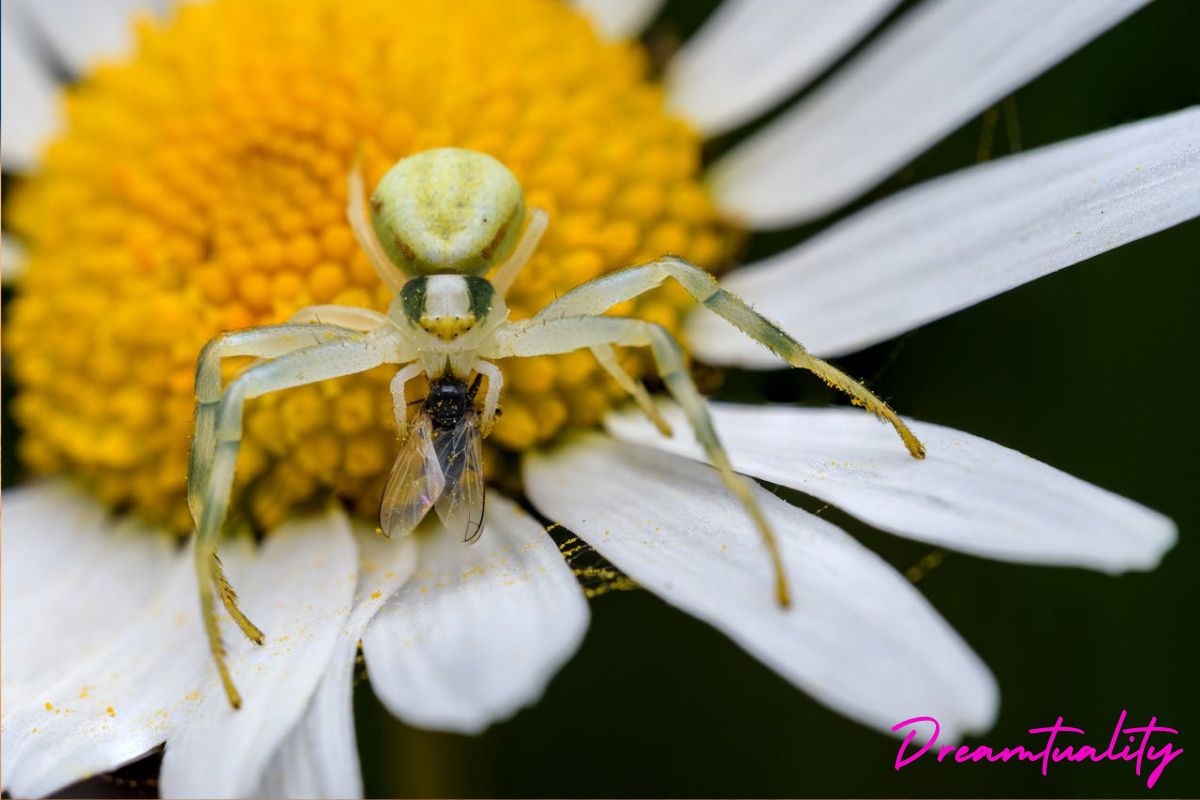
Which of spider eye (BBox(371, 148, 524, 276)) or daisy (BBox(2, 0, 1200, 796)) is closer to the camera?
daisy (BBox(2, 0, 1200, 796))

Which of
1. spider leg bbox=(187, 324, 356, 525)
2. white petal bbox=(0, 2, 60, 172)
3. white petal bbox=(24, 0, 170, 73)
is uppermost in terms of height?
white petal bbox=(24, 0, 170, 73)

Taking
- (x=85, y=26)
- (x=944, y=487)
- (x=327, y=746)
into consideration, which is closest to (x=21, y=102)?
(x=85, y=26)

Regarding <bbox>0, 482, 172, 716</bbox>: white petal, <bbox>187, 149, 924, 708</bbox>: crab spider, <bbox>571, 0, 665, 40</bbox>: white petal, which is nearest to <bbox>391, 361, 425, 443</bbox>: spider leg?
<bbox>187, 149, 924, 708</bbox>: crab spider

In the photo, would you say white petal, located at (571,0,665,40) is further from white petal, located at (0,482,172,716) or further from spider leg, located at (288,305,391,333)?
white petal, located at (0,482,172,716)

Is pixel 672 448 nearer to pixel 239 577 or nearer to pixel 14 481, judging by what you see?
pixel 239 577

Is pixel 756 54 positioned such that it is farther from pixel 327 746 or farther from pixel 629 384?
pixel 327 746

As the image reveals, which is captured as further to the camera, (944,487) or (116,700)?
(116,700)
